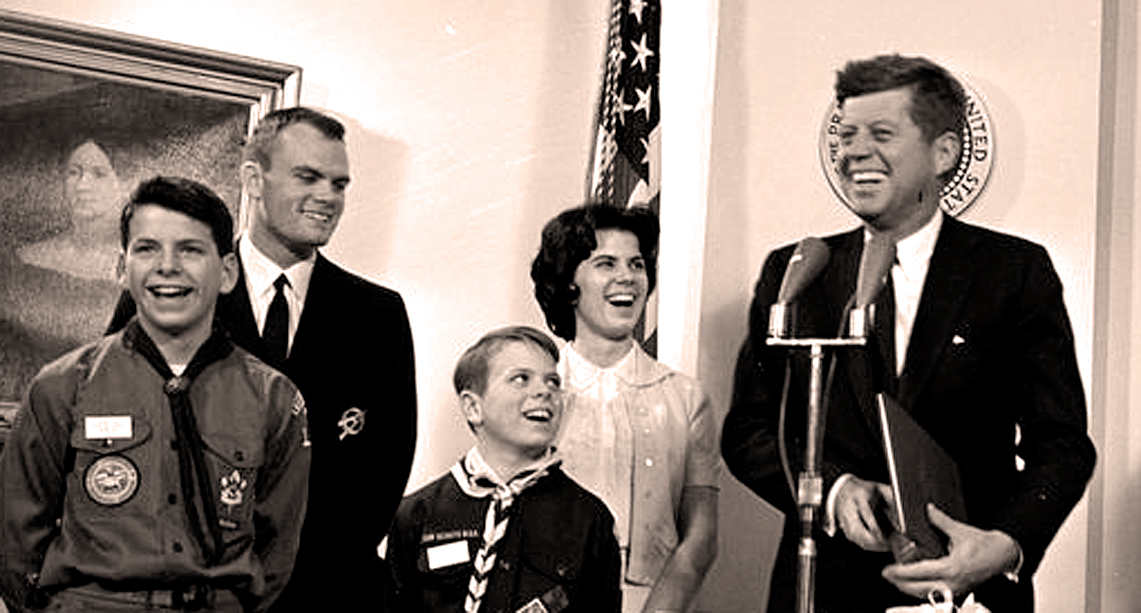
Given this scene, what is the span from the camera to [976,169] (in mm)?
4867

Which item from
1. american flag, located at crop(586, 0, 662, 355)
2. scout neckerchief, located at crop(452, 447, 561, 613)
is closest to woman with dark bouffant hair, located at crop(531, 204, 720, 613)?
american flag, located at crop(586, 0, 662, 355)

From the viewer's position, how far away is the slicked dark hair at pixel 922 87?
4.02 m

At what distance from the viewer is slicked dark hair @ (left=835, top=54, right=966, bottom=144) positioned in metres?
4.02

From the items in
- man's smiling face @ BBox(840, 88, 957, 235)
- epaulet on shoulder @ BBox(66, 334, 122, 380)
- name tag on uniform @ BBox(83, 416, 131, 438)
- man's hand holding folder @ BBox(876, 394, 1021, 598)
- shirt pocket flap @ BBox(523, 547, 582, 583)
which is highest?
man's smiling face @ BBox(840, 88, 957, 235)

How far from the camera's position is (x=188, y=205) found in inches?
145

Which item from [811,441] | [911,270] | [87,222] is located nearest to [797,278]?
[811,441]

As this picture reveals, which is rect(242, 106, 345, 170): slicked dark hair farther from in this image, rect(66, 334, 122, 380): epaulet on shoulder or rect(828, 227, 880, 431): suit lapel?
rect(828, 227, 880, 431): suit lapel

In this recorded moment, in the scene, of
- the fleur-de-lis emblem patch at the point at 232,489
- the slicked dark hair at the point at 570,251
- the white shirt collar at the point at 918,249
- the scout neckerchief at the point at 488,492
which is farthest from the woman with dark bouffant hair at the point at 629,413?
the fleur-de-lis emblem patch at the point at 232,489

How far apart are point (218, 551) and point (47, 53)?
1.49 meters

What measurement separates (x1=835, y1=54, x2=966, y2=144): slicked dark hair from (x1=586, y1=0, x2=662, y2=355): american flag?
730 millimetres

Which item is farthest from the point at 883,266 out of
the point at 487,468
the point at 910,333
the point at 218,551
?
the point at 218,551

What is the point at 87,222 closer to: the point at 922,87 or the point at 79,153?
the point at 79,153

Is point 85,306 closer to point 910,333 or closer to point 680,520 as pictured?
point 680,520

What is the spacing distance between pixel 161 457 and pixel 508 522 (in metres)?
0.70
